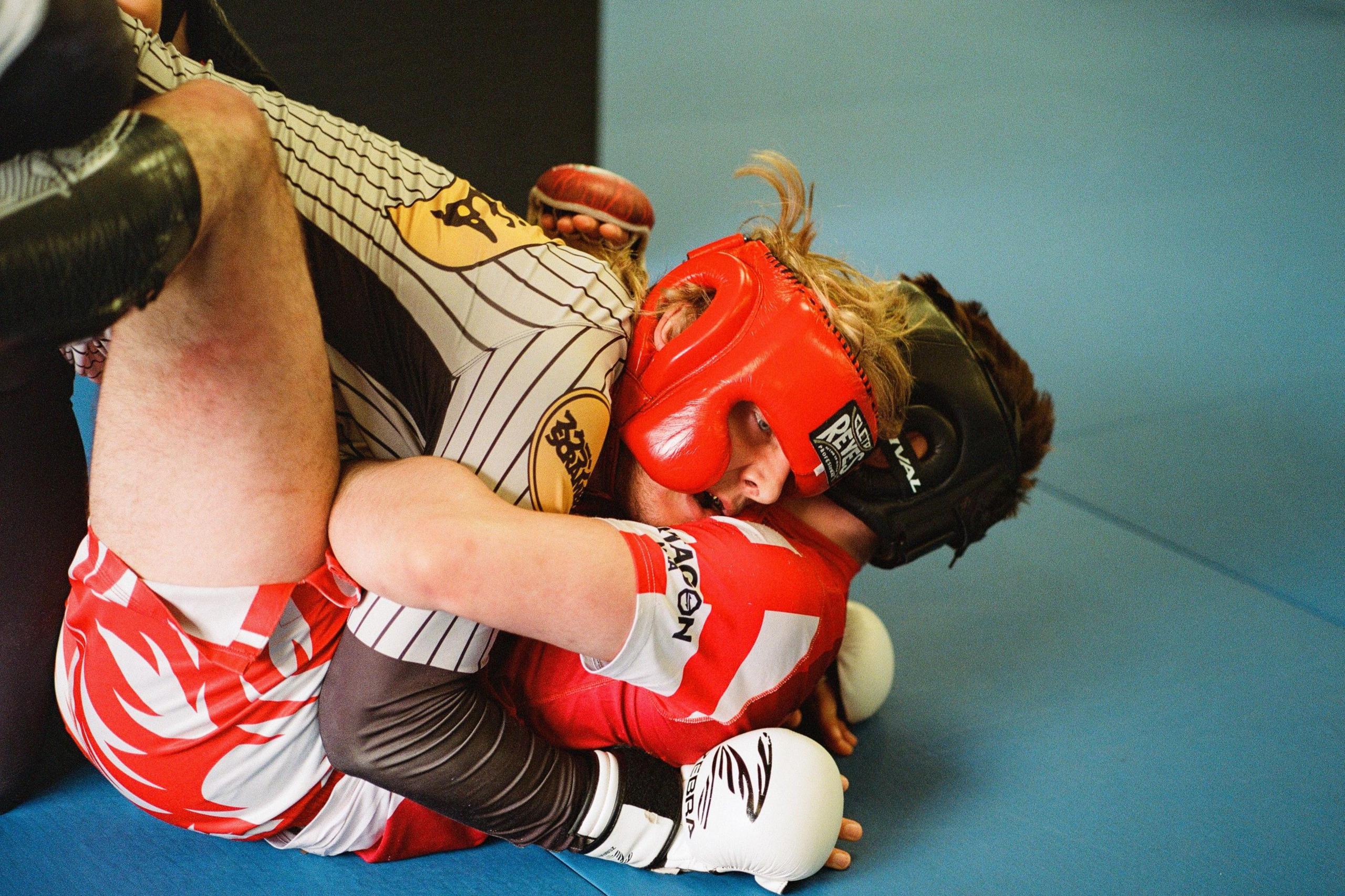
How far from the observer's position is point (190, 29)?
7.29 ft

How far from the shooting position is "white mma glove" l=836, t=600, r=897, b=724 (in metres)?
2.24

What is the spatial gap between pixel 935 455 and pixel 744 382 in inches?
19.6

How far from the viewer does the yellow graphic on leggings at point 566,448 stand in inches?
65.0

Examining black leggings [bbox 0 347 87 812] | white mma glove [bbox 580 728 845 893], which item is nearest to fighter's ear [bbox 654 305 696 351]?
white mma glove [bbox 580 728 845 893]

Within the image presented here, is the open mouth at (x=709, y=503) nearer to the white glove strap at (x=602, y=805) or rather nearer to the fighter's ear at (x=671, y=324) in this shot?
the fighter's ear at (x=671, y=324)

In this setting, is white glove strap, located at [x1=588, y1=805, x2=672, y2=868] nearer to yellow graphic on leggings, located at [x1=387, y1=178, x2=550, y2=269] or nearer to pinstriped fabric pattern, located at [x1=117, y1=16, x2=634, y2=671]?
pinstriped fabric pattern, located at [x1=117, y1=16, x2=634, y2=671]

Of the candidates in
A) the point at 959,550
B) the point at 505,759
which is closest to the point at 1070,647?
the point at 959,550

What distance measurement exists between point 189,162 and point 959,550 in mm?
1586

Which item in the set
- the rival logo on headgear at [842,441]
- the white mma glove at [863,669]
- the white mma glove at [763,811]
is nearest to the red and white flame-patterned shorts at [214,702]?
the white mma glove at [763,811]

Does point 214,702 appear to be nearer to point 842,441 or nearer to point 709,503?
point 709,503

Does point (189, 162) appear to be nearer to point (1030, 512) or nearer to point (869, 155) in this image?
point (1030, 512)

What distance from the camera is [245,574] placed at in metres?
1.59

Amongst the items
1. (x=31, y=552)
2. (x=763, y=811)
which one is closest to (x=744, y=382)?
(x=763, y=811)

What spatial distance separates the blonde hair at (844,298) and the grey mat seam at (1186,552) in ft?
4.39
